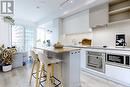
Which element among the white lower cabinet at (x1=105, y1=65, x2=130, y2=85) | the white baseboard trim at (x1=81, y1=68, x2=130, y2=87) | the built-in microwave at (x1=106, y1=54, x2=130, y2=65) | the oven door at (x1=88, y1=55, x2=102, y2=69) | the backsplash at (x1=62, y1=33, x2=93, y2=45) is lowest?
the white baseboard trim at (x1=81, y1=68, x2=130, y2=87)

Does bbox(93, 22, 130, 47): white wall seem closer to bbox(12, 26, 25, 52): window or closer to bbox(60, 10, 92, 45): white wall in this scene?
bbox(60, 10, 92, 45): white wall

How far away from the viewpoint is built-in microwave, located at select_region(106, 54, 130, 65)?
116 inches

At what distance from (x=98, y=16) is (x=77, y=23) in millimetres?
1429

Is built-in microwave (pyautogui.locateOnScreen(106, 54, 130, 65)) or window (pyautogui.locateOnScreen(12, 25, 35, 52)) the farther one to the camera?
window (pyautogui.locateOnScreen(12, 25, 35, 52))

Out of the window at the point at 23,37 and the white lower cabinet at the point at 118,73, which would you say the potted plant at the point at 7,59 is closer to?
the window at the point at 23,37

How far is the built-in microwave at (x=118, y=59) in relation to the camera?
2.96m

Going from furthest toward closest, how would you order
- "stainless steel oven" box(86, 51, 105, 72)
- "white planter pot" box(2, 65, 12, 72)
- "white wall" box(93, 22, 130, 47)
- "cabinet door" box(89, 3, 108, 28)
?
"white planter pot" box(2, 65, 12, 72), "cabinet door" box(89, 3, 108, 28), "white wall" box(93, 22, 130, 47), "stainless steel oven" box(86, 51, 105, 72)

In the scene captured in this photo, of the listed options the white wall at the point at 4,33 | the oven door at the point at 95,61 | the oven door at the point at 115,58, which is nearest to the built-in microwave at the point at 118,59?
the oven door at the point at 115,58

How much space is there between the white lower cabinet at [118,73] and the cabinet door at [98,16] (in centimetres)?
158

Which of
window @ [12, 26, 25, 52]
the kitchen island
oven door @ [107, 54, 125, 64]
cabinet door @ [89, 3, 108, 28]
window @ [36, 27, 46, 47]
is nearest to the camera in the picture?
the kitchen island

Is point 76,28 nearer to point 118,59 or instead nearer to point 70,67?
point 118,59

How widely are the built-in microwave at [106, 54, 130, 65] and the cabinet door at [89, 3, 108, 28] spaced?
4.08 ft

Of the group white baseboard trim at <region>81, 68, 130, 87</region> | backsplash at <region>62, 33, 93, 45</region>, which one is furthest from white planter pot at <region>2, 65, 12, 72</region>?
backsplash at <region>62, 33, 93, 45</region>

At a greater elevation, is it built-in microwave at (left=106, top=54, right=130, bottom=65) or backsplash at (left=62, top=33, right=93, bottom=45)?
backsplash at (left=62, top=33, right=93, bottom=45)
